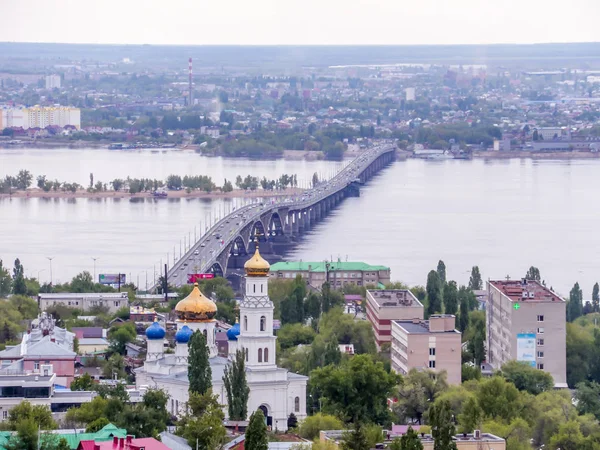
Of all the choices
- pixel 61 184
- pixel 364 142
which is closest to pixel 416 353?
pixel 61 184

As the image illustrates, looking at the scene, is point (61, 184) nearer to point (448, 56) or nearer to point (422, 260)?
point (422, 260)

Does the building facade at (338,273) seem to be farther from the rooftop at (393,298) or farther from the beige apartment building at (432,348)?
the beige apartment building at (432,348)

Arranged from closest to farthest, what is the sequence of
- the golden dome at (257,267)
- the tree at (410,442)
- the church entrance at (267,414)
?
the tree at (410,442), the church entrance at (267,414), the golden dome at (257,267)

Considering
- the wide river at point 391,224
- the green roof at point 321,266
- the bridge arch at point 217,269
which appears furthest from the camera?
the wide river at point 391,224

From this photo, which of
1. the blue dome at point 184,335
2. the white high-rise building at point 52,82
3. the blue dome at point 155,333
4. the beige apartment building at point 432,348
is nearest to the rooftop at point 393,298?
the beige apartment building at point 432,348

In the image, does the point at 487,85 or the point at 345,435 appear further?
the point at 487,85

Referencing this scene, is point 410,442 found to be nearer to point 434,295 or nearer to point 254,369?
point 254,369
